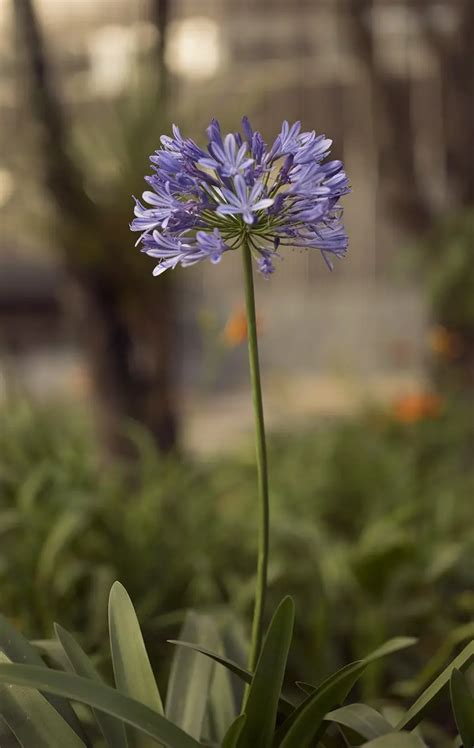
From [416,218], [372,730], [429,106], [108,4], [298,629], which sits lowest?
[298,629]

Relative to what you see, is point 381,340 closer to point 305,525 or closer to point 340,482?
point 340,482

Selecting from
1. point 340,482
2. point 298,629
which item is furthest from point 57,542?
point 340,482

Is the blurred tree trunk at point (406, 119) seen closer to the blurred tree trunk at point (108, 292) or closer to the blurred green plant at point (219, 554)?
the blurred tree trunk at point (108, 292)

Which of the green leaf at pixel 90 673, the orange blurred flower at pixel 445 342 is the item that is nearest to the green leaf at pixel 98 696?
the green leaf at pixel 90 673

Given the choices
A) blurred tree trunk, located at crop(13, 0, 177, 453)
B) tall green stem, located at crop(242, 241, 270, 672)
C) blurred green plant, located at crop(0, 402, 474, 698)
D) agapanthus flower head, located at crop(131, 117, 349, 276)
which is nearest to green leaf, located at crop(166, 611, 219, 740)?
tall green stem, located at crop(242, 241, 270, 672)

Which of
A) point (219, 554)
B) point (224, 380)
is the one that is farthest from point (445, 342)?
point (224, 380)

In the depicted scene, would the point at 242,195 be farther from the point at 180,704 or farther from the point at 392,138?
the point at 392,138

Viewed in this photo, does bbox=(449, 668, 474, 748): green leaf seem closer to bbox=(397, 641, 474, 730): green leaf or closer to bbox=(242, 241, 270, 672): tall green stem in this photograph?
bbox=(397, 641, 474, 730): green leaf
